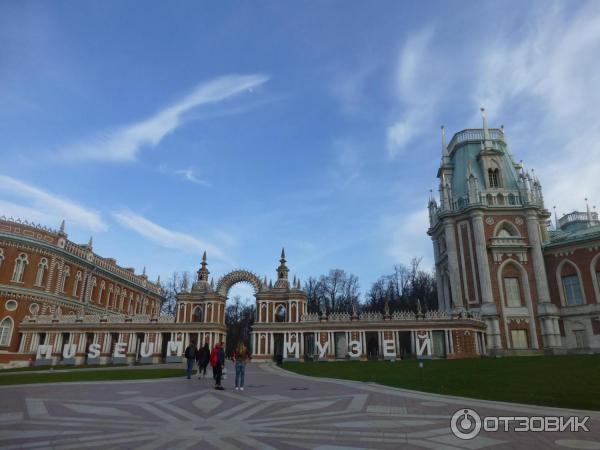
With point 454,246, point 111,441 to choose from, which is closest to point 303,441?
point 111,441

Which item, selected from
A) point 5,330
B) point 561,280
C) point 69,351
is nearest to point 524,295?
point 561,280

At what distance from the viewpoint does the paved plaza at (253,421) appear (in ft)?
23.9

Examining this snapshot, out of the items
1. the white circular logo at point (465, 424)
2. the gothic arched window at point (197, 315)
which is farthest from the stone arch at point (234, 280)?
the white circular logo at point (465, 424)

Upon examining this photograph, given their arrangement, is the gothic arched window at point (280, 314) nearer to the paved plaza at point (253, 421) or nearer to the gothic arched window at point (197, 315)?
the gothic arched window at point (197, 315)

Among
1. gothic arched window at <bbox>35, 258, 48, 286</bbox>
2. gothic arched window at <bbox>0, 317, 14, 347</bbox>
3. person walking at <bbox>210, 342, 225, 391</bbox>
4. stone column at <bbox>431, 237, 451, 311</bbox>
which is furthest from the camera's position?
stone column at <bbox>431, 237, 451, 311</bbox>

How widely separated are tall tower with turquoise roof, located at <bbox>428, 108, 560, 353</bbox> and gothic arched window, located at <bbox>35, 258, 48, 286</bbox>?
45563mm

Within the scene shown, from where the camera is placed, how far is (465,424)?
8.71m

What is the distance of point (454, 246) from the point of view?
48281 millimetres

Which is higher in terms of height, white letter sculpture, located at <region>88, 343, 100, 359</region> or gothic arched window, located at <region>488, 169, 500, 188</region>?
gothic arched window, located at <region>488, 169, 500, 188</region>

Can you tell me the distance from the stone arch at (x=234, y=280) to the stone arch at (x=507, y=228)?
27387mm

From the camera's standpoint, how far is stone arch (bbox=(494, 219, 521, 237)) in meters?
47.2

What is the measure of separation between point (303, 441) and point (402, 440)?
176 centimetres

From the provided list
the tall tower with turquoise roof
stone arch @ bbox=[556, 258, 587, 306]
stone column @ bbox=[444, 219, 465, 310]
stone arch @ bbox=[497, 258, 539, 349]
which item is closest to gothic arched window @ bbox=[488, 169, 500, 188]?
the tall tower with turquoise roof

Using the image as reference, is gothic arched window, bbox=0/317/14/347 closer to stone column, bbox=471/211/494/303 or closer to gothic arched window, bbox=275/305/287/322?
gothic arched window, bbox=275/305/287/322
